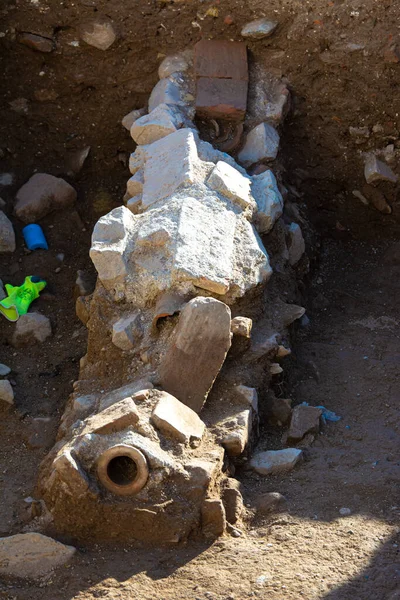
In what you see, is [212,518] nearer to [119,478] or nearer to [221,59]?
[119,478]

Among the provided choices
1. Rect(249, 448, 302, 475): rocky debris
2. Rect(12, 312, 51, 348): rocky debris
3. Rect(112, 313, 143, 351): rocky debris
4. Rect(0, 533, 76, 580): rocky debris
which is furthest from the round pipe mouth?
Rect(12, 312, 51, 348): rocky debris

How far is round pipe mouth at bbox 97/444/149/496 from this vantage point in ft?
14.1

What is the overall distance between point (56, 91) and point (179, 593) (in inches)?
174

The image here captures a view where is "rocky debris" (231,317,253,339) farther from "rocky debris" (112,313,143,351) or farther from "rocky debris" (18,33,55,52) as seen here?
"rocky debris" (18,33,55,52)

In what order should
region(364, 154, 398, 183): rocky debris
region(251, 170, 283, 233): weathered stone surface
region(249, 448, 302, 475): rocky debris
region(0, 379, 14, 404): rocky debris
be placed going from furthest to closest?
1. region(364, 154, 398, 183): rocky debris
2. region(251, 170, 283, 233): weathered stone surface
3. region(0, 379, 14, 404): rocky debris
4. region(249, 448, 302, 475): rocky debris

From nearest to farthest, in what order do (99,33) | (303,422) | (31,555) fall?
(31,555), (303,422), (99,33)

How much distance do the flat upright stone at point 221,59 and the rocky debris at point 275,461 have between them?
3106mm

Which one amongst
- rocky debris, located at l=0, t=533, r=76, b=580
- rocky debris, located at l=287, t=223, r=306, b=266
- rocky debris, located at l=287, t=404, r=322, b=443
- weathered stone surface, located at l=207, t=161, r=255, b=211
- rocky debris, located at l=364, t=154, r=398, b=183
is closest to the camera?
rocky debris, located at l=0, t=533, r=76, b=580

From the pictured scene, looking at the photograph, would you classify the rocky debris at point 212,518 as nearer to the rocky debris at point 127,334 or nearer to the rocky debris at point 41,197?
the rocky debris at point 127,334

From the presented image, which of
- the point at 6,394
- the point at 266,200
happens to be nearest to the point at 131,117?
the point at 266,200

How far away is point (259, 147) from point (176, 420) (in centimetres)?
266

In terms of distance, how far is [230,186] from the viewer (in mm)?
5715

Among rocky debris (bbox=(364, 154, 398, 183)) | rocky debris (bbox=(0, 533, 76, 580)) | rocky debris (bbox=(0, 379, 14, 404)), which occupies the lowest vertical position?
rocky debris (bbox=(0, 379, 14, 404))

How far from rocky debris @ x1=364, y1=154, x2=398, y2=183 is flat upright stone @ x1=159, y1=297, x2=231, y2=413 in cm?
241
